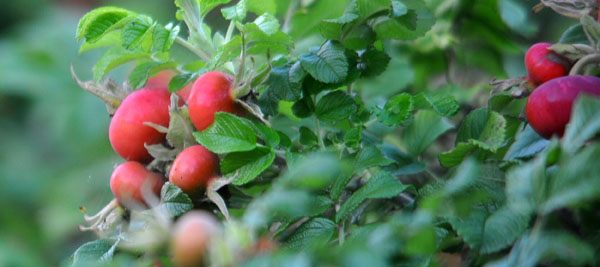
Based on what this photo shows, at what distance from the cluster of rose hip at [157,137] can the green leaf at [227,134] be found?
32mm

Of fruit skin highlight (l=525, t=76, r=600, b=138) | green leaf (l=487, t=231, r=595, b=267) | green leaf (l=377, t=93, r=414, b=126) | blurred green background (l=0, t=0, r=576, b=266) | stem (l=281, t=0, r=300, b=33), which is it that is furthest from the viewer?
blurred green background (l=0, t=0, r=576, b=266)

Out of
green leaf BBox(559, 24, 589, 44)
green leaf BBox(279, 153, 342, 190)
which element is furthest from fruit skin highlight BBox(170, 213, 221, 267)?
green leaf BBox(559, 24, 589, 44)

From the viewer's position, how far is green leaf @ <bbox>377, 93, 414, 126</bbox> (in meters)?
0.62

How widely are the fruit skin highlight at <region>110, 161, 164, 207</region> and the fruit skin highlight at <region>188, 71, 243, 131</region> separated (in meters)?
0.08

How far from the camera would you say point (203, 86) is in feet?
2.00

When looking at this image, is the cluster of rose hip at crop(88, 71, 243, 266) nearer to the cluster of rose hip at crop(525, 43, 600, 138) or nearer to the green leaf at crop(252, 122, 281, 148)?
the green leaf at crop(252, 122, 281, 148)

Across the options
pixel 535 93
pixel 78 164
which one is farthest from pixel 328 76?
pixel 78 164

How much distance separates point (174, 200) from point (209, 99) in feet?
0.35

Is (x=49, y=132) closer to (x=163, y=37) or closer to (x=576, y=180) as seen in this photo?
(x=163, y=37)

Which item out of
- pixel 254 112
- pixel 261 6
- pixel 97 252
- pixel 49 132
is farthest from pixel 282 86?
pixel 49 132

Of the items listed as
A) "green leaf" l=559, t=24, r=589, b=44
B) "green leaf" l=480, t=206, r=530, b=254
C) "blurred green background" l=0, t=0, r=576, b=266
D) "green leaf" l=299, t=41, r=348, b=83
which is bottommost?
"blurred green background" l=0, t=0, r=576, b=266

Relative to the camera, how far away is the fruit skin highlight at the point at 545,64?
23.2 inches

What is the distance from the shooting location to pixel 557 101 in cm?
52

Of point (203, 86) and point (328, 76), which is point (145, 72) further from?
point (328, 76)
